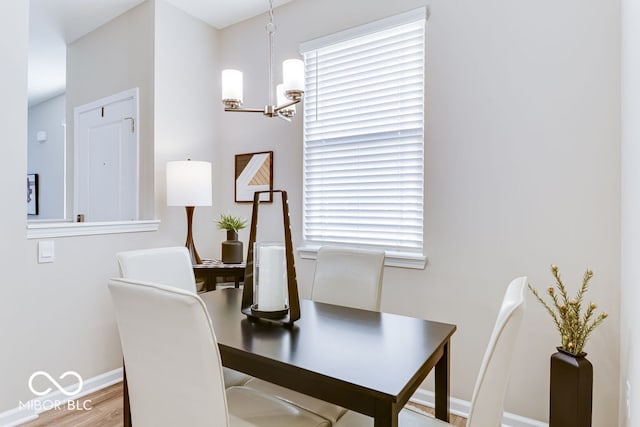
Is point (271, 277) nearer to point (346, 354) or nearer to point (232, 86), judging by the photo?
point (346, 354)

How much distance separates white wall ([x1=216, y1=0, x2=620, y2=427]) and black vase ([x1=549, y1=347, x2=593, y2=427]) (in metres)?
0.28

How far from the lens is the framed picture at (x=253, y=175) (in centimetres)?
310

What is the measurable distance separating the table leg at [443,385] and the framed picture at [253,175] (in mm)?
1991

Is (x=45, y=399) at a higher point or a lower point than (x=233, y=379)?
lower

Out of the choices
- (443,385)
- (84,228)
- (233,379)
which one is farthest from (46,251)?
(443,385)

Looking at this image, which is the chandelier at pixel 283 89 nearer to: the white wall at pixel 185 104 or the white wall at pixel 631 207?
the white wall at pixel 631 207

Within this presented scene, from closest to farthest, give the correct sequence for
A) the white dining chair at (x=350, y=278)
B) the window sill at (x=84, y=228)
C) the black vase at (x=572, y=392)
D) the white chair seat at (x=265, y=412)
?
the white chair seat at (x=265, y=412), the black vase at (x=572, y=392), the white dining chair at (x=350, y=278), the window sill at (x=84, y=228)

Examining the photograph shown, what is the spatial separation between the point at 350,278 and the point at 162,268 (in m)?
1.07

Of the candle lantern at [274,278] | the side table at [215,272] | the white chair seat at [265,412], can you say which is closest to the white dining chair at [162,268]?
the white chair seat at [265,412]

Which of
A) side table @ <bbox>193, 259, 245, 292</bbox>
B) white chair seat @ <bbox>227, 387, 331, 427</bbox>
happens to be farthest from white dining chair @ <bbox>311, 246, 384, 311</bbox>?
side table @ <bbox>193, 259, 245, 292</bbox>

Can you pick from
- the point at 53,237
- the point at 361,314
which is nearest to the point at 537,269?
the point at 361,314

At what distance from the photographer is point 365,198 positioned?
2.62 meters

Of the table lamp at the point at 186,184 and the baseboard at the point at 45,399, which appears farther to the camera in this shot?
the table lamp at the point at 186,184

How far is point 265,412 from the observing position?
54.1 inches
